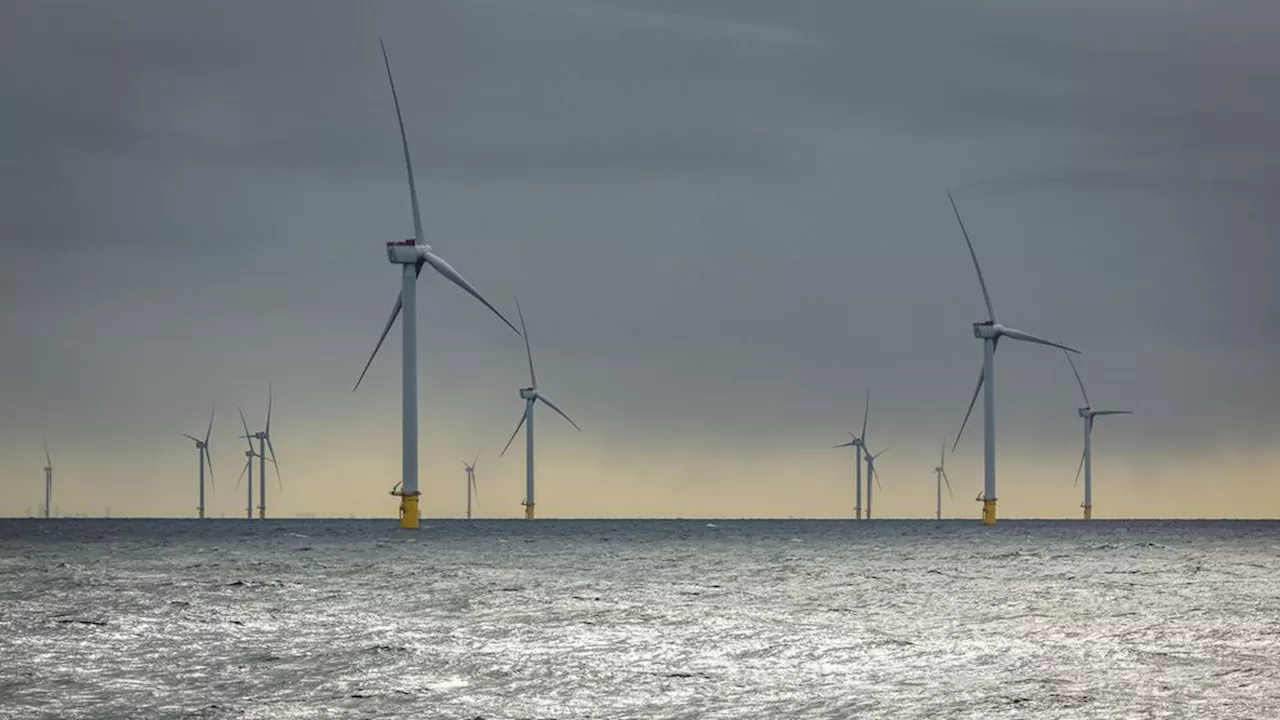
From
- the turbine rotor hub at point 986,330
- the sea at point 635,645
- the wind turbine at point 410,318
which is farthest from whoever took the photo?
the turbine rotor hub at point 986,330

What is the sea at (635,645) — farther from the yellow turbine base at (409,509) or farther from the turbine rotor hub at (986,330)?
the turbine rotor hub at (986,330)

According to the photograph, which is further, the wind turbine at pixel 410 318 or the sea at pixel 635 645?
the wind turbine at pixel 410 318

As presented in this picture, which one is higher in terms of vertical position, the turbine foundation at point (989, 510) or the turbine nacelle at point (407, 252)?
the turbine nacelle at point (407, 252)

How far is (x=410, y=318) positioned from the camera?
11175cm

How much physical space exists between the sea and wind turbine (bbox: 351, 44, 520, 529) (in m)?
33.3

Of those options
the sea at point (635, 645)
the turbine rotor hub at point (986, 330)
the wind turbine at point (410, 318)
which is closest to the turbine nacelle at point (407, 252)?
the wind turbine at point (410, 318)

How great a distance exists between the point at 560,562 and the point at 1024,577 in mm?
27273

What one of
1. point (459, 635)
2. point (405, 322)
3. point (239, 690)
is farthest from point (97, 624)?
point (405, 322)

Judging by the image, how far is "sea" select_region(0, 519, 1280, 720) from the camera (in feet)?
93.1

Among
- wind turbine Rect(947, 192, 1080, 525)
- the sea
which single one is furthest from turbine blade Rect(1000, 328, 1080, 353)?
the sea

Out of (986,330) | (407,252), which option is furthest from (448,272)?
(986,330)

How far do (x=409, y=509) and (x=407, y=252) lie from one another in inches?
663

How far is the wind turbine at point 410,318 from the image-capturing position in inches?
4311

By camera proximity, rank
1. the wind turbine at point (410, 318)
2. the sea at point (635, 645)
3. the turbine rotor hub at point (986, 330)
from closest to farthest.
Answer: the sea at point (635, 645) < the wind turbine at point (410, 318) < the turbine rotor hub at point (986, 330)
